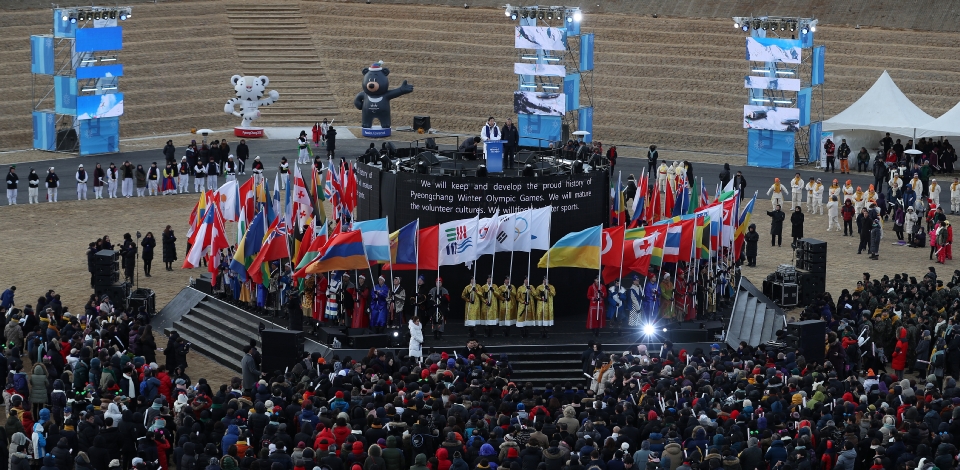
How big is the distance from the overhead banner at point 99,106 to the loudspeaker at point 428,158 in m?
22.8

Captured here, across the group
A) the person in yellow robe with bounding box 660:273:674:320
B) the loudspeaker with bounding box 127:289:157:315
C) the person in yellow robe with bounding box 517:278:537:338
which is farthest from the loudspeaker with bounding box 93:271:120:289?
the person in yellow robe with bounding box 660:273:674:320

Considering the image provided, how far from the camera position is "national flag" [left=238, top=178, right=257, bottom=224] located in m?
34.7

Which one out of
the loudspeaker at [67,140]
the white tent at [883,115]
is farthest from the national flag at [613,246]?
the loudspeaker at [67,140]

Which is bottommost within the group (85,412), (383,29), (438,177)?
(85,412)

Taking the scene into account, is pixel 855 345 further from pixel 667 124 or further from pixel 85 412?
pixel 667 124

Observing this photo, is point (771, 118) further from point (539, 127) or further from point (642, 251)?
point (642, 251)

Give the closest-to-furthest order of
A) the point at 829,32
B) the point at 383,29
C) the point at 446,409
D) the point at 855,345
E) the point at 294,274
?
the point at 446,409, the point at 855,345, the point at 294,274, the point at 829,32, the point at 383,29

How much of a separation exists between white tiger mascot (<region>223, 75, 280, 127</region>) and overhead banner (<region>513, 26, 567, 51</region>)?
9.69m

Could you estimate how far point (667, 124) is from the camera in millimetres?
59531

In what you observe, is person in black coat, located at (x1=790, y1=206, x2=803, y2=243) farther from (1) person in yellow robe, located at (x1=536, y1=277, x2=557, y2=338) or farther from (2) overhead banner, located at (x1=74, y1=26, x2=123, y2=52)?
(2) overhead banner, located at (x1=74, y1=26, x2=123, y2=52)

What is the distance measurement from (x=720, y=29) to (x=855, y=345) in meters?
36.7

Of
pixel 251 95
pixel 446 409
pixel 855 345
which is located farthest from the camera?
pixel 251 95

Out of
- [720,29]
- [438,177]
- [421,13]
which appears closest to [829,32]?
[720,29]

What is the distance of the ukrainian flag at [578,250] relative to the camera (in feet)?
101
